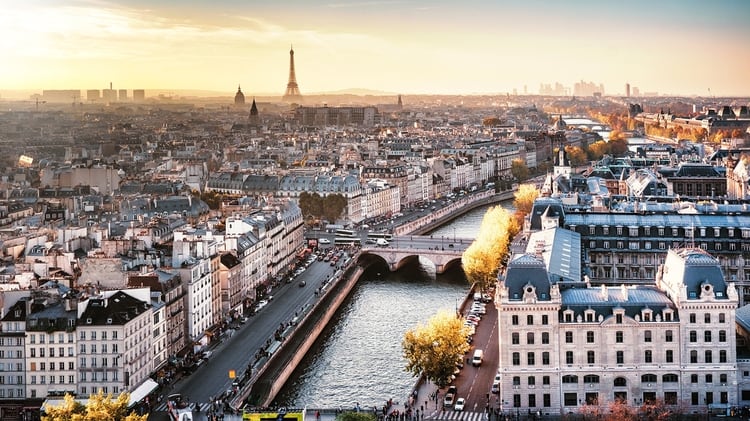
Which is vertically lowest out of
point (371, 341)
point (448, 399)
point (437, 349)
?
point (371, 341)

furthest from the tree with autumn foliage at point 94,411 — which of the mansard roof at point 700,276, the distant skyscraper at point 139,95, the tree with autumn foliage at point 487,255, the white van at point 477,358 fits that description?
the distant skyscraper at point 139,95

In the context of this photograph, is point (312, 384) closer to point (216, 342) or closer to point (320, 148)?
point (216, 342)

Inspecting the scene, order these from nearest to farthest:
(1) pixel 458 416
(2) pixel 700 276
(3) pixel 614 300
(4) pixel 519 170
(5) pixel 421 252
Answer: (2) pixel 700 276 < (3) pixel 614 300 < (1) pixel 458 416 < (5) pixel 421 252 < (4) pixel 519 170

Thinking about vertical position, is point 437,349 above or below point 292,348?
above

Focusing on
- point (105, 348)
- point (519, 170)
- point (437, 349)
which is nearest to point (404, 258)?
point (437, 349)

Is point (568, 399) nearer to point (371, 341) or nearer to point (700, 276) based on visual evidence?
point (700, 276)

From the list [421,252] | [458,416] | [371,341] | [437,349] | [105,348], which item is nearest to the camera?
[458,416]

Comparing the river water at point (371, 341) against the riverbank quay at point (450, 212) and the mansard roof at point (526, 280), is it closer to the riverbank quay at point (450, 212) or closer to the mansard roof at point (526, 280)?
the mansard roof at point (526, 280)
